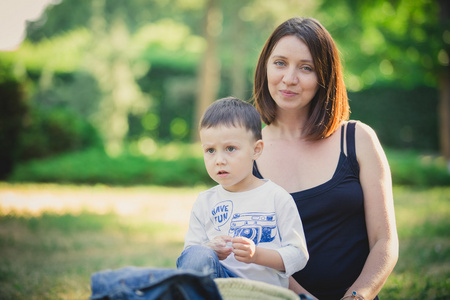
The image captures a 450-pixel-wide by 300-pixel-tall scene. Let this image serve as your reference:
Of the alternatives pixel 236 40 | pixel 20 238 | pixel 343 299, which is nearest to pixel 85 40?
pixel 236 40

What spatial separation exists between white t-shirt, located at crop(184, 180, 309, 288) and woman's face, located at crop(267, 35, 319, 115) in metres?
0.52

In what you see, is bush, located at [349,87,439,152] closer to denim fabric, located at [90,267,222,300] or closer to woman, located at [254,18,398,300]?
woman, located at [254,18,398,300]

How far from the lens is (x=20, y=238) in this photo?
609 centimetres

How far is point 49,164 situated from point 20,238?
221 inches

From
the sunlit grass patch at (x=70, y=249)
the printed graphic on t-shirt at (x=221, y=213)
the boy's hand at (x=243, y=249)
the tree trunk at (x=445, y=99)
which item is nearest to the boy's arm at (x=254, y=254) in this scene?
the boy's hand at (x=243, y=249)

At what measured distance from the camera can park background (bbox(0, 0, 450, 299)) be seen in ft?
18.4

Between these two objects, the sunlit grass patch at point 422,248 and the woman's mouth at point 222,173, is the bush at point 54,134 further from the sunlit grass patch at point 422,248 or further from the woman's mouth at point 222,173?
the woman's mouth at point 222,173

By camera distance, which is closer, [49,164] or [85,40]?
[49,164]

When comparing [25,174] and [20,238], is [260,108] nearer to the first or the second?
[20,238]

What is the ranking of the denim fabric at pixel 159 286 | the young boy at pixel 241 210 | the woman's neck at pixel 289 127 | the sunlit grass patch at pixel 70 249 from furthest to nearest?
the sunlit grass patch at pixel 70 249 < the woman's neck at pixel 289 127 < the young boy at pixel 241 210 < the denim fabric at pixel 159 286

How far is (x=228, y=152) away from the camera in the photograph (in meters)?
2.02

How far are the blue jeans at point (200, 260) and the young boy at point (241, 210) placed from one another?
0.05 feet

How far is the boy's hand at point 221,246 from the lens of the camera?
1834 millimetres

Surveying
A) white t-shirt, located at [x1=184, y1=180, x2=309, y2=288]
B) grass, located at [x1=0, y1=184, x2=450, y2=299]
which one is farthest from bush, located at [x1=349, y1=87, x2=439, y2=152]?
white t-shirt, located at [x1=184, y1=180, x2=309, y2=288]
